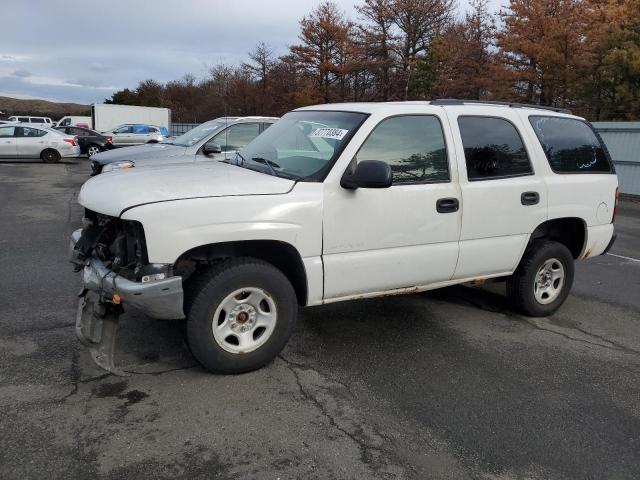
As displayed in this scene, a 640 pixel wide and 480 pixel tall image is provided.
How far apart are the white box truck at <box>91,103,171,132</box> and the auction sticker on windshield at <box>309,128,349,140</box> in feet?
112

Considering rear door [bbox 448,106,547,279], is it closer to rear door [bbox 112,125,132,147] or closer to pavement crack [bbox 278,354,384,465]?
pavement crack [bbox 278,354,384,465]

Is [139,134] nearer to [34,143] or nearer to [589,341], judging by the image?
[34,143]

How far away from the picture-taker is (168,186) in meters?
3.74

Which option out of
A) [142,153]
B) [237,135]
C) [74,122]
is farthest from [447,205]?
[74,122]

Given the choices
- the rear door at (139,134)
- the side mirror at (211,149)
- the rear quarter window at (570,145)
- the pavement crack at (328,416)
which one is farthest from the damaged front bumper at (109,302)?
the rear door at (139,134)

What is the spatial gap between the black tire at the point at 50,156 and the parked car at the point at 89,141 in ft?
14.4

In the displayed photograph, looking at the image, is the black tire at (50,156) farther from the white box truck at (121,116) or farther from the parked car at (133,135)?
the white box truck at (121,116)

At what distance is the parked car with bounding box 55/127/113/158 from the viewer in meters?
27.1

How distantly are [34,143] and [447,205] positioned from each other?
71.0 ft

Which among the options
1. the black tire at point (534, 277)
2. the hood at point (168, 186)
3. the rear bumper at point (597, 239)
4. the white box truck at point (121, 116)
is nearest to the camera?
the hood at point (168, 186)

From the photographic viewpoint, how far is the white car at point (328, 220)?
3617 mm

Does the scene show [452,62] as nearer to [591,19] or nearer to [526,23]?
[526,23]

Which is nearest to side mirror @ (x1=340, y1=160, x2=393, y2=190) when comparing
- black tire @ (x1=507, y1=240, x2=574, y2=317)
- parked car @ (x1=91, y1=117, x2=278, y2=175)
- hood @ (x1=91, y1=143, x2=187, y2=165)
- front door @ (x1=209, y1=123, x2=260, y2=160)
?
black tire @ (x1=507, y1=240, x2=574, y2=317)

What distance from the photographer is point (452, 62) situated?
35156 mm
